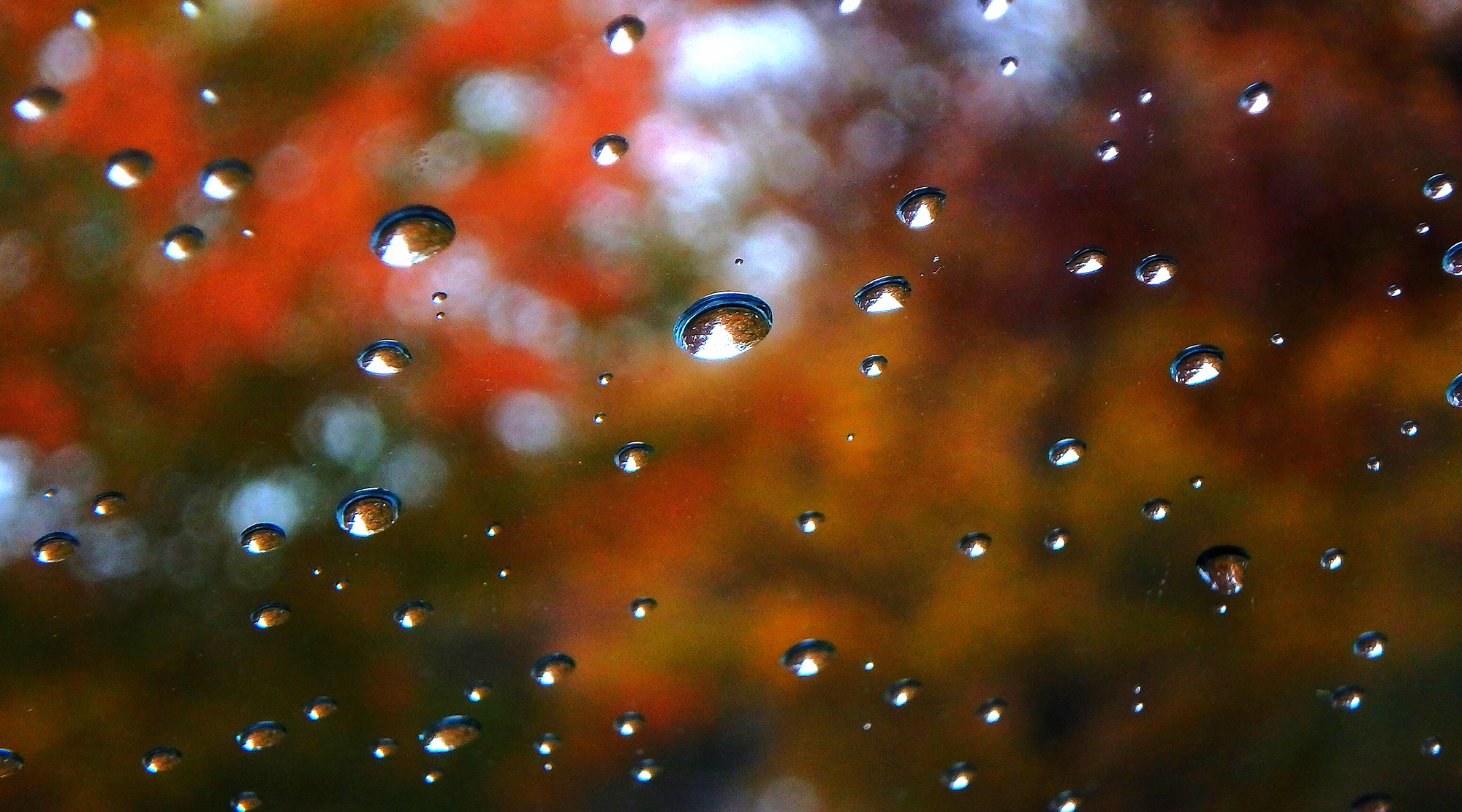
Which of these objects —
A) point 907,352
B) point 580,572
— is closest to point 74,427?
point 580,572

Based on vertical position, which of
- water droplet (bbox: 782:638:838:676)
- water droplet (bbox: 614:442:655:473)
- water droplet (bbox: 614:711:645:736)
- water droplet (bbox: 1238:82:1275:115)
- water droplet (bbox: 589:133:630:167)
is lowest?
water droplet (bbox: 614:711:645:736)

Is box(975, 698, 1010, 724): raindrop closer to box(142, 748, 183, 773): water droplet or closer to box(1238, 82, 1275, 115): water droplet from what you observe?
box(1238, 82, 1275, 115): water droplet

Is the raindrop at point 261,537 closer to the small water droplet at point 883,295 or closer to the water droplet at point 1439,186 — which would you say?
the small water droplet at point 883,295

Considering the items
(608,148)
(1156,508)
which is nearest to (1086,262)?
(1156,508)

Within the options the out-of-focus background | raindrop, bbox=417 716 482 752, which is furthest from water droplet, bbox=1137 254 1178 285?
raindrop, bbox=417 716 482 752

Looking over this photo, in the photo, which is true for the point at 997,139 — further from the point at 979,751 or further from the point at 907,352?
the point at 979,751
